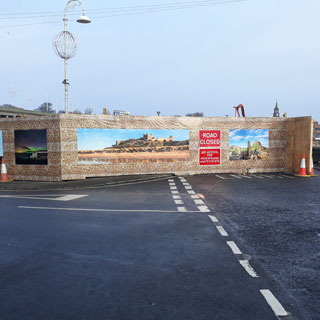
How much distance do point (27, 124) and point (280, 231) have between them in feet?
45.6

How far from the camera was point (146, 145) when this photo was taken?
17.0 metres

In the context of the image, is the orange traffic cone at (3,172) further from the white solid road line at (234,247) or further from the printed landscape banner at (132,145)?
the white solid road line at (234,247)

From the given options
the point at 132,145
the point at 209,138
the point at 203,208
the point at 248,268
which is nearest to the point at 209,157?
the point at 209,138

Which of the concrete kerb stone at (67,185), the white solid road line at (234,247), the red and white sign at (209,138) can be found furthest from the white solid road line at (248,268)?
the red and white sign at (209,138)

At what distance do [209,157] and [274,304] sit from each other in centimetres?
1469

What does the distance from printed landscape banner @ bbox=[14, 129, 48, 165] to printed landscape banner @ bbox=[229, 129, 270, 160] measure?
10956mm

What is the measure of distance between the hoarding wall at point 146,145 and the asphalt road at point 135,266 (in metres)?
6.81

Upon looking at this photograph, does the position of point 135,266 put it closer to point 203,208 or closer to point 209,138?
point 203,208

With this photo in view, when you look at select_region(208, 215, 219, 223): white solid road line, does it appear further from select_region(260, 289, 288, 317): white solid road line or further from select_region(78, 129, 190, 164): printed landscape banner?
select_region(78, 129, 190, 164): printed landscape banner

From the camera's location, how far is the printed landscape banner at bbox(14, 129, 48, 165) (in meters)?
15.6

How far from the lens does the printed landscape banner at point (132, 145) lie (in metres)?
15.9

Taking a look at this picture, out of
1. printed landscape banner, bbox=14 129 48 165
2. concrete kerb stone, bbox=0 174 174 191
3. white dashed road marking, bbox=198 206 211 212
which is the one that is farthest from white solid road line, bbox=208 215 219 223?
printed landscape banner, bbox=14 129 48 165

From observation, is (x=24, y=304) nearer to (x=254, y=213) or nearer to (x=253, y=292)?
(x=253, y=292)

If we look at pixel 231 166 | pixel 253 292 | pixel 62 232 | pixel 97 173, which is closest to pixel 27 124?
pixel 97 173
